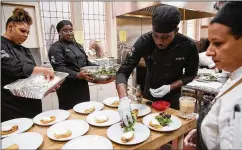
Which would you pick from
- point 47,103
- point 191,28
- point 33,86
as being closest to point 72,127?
point 33,86

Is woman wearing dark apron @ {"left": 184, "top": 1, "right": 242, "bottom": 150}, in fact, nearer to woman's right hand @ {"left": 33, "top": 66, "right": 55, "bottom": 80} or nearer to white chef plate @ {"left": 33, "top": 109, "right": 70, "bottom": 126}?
white chef plate @ {"left": 33, "top": 109, "right": 70, "bottom": 126}

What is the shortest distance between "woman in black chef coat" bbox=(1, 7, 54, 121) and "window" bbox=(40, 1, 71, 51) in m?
1.91

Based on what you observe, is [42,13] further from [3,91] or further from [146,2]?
[3,91]

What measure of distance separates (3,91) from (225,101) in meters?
1.66

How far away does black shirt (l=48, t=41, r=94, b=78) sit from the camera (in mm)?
2088

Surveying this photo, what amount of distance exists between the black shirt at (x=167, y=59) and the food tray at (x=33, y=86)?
1.83ft

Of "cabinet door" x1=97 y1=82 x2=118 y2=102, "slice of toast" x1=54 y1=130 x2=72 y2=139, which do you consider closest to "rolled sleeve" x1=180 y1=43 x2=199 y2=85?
"slice of toast" x1=54 y1=130 x2=72 y2=139

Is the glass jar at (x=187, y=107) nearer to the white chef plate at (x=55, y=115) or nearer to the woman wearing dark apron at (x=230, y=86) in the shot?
the woman wearing dark apron at (x=230, y=86)

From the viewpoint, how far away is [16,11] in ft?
5.22

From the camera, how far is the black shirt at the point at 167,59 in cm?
162

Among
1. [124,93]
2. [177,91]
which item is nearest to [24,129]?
[124,93]

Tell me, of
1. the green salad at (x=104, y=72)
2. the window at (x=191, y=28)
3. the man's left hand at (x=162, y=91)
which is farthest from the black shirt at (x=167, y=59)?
the window at (x=191, y=28)

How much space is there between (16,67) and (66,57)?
0.73 metres

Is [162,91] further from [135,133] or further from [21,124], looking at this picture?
[21,124]
